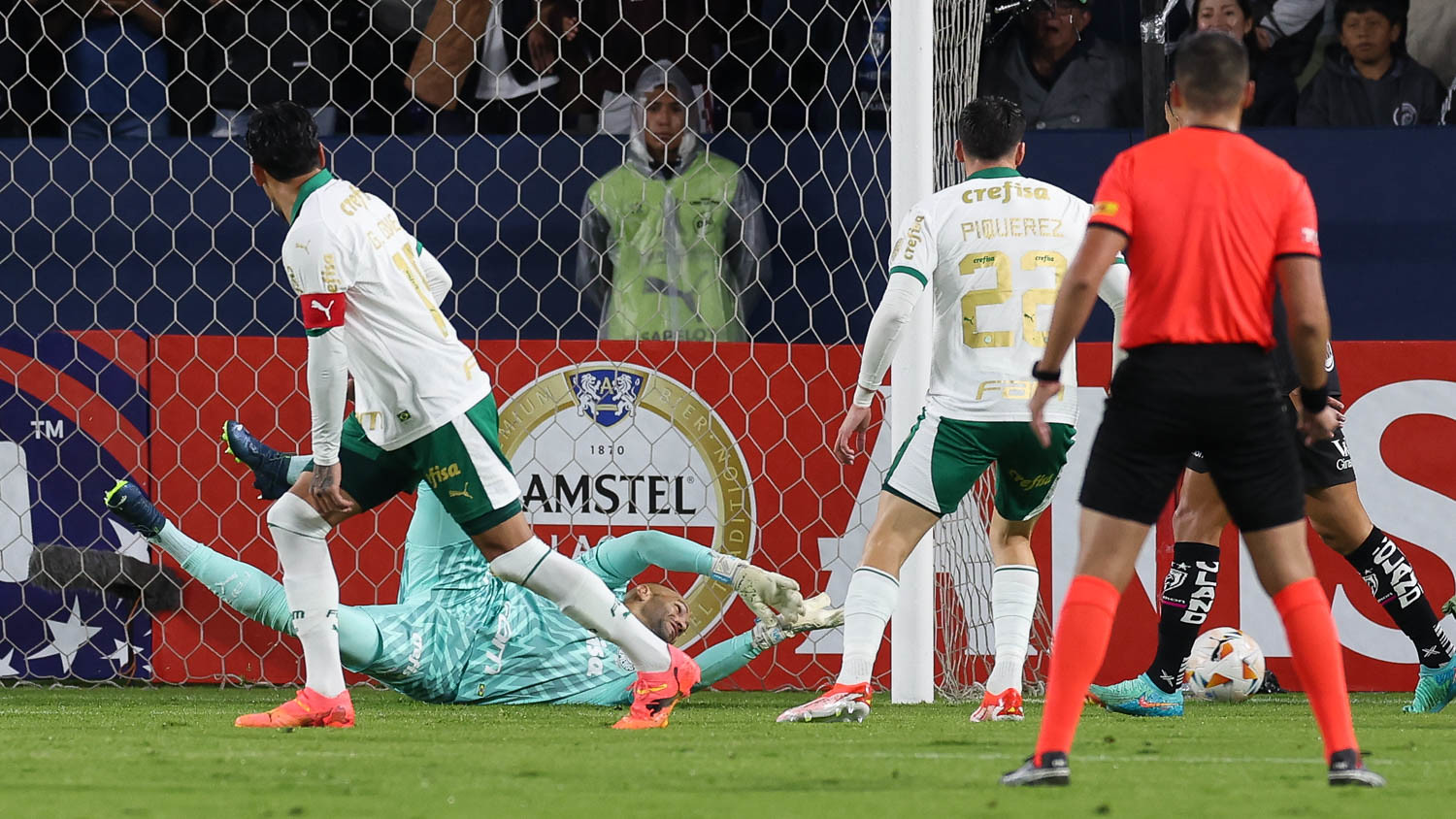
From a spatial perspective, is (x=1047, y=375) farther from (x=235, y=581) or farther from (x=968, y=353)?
(x=235, y=581)

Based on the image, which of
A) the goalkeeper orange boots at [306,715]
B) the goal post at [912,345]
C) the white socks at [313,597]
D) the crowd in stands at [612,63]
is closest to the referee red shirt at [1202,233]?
the white socks at [313,597]

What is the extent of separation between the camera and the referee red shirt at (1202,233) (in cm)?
310

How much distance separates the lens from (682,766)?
3.59m

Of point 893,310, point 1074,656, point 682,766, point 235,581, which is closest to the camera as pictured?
point 1074,656

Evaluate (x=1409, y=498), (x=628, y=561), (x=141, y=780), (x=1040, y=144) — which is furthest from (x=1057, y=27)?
(x=141, y=780)

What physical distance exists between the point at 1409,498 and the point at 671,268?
2.80 meters

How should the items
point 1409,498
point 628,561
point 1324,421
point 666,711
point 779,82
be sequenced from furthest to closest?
point 779,82, point 1409,498, point 628,561, point 666,711, point 1324,421

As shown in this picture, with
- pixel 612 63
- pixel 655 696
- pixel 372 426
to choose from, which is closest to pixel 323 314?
pixel 372 426

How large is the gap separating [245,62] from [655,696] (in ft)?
14.1

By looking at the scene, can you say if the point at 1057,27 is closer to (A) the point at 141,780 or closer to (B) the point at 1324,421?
(B) the point at 1324,421

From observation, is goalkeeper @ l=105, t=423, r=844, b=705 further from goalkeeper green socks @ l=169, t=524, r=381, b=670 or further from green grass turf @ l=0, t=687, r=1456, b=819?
green grass turf @ l=0, t=687, r=1456, b=819

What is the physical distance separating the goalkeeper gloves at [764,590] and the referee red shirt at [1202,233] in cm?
250

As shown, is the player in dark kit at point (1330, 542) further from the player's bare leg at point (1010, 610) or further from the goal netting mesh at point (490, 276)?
the goal netting mesh at point (490, 276)

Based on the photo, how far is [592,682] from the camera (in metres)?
5.75
